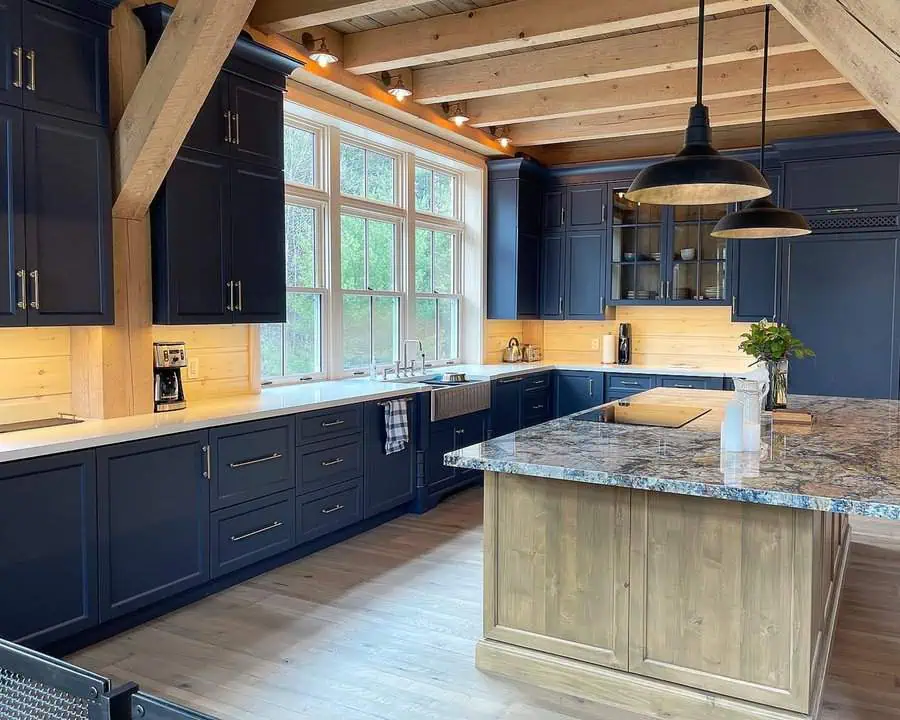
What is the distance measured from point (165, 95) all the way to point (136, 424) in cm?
142

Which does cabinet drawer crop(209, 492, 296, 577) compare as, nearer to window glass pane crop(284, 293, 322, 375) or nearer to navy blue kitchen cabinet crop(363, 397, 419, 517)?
navy blue kitchen cabinet crop(363, 397, 419, 517)

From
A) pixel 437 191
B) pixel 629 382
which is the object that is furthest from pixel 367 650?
pixel 437 191

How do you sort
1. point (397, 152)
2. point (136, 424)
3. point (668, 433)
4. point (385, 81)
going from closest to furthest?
1. point (668, 433)
2. point (136, 424)
3. point (385, 81)
4. point (397, 152)

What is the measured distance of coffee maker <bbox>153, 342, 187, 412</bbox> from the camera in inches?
145

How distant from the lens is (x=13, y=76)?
288 centimetres

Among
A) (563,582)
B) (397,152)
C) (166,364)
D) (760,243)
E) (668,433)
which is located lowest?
(563,582)

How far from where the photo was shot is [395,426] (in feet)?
15.4

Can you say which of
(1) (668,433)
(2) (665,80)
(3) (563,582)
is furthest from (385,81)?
(3) (563,582)

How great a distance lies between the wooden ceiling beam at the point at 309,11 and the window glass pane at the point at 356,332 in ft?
6.04

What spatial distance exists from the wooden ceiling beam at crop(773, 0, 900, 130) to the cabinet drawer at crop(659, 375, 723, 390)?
3864mm

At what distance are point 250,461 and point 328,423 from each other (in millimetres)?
594

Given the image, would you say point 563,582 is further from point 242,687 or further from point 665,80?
point 665,80

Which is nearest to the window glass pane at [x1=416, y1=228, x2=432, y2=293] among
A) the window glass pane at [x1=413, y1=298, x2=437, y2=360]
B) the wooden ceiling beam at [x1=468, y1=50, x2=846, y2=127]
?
the window glass pane at [x1=413, y1=298, x2=437, y2=360]

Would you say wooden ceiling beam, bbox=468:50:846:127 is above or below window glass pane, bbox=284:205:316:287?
above
